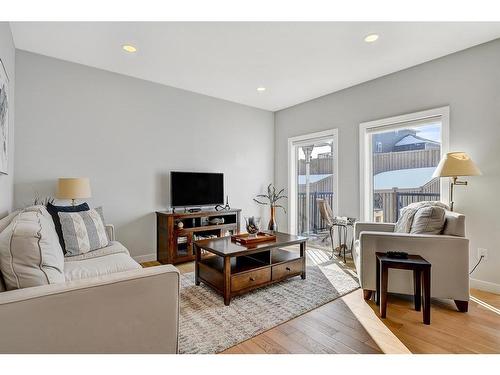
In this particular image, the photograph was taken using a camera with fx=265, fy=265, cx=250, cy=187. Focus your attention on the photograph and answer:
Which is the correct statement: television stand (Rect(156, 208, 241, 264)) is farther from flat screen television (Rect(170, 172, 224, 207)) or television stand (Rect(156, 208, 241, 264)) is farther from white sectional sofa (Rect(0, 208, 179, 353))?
white sectional sofa (Rect(0, 208, 179, 353))

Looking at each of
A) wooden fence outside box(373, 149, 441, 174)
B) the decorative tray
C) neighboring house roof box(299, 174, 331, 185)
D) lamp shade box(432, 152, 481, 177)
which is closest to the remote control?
lamp shade box(432, 152, 481, 177)

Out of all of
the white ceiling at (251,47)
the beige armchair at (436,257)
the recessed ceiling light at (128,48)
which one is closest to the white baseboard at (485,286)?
the beige armchair at (436,257)

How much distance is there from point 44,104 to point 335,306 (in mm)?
3762

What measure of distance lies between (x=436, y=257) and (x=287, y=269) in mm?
1358

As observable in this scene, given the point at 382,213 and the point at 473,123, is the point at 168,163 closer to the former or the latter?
the point at 382,213

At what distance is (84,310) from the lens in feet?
3.79

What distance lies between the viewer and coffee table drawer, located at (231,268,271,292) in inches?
95.6

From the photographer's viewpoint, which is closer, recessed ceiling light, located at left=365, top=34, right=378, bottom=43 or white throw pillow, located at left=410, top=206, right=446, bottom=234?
white throw pillow, located at left=410, top=206, right=446, bottom=234

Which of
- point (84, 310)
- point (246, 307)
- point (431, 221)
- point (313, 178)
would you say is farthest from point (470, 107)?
point (84, 310)

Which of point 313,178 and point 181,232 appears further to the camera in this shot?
point 313,178

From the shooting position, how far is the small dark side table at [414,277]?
209 cm

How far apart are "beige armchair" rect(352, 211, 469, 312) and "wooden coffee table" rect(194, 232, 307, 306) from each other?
71 centimetres

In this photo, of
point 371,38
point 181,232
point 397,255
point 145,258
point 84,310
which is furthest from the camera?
point 145,258

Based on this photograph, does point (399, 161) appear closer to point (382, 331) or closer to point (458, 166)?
point (458, 166)
